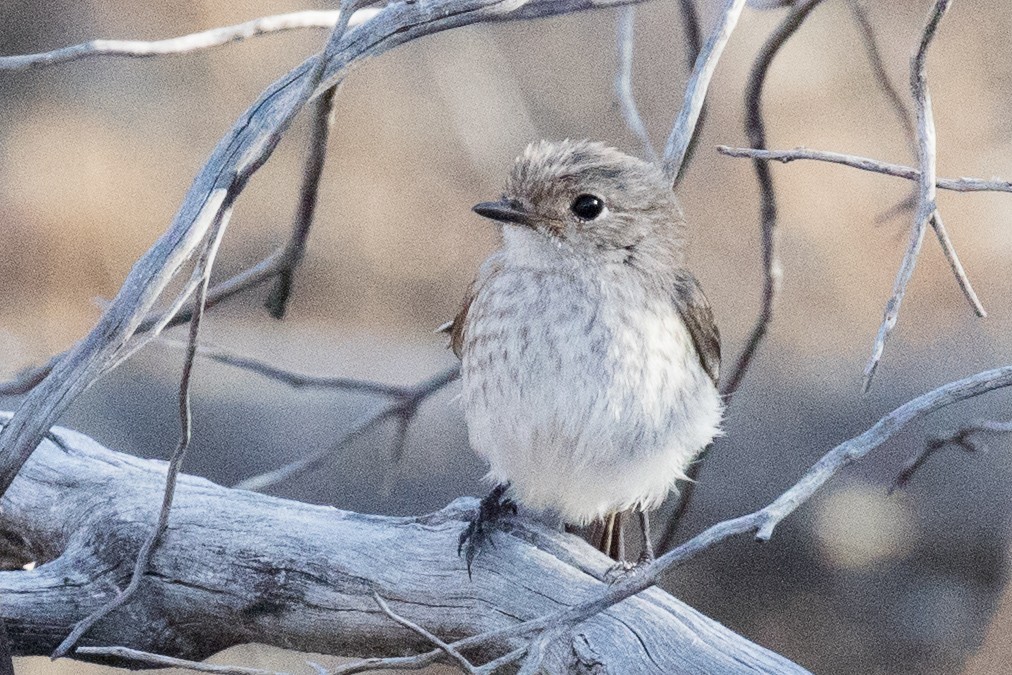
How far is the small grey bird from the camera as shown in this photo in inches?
→ 114

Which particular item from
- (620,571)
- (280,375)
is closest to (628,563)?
(620,571)

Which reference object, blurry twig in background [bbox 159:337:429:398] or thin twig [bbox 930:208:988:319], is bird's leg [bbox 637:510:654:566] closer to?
blurry twig in background [bbox 159:337:429:398]

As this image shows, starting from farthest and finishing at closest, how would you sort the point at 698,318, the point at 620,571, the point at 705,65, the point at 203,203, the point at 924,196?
1. the point at 698,318
2. the point at 620,571
3. the point at 705,65
4. the point at 203,203
5. the point at 924,196

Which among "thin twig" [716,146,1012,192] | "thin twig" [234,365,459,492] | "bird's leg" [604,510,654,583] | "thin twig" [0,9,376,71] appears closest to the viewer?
"thin twig" [716,146,1012,192]

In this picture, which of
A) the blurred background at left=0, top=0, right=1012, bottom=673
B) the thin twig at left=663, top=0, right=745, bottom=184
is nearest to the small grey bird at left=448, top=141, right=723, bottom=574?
the thin twig at left=663, top=0, right=745, bottom=184

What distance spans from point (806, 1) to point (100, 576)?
190 centimetres

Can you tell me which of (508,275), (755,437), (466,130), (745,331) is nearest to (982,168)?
(745,331)

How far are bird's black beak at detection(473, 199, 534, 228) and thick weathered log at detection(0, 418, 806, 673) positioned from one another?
0.63m

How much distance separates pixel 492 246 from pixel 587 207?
2.92 metres

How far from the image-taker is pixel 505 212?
292 cm

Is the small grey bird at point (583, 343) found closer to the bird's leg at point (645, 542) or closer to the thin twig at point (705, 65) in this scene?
the bird's leg at point (645, 542)

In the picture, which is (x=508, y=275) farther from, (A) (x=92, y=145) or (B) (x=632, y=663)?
(A) (x=92, y=145)

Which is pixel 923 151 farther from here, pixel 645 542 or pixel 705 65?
pixel 645 542

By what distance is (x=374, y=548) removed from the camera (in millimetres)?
2834
